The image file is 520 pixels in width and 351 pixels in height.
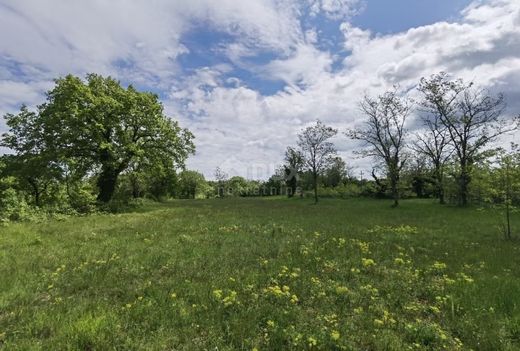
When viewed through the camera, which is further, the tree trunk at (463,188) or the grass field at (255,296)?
the tree trunk at (463,188)

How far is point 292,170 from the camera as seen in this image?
9200 cm

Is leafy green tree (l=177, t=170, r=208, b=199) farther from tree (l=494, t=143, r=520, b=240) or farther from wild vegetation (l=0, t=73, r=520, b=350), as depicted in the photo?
tree (l=494, t=143, r=520, b=240)

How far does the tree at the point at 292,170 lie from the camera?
8719 cm

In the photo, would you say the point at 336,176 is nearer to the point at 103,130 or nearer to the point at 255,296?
the point at 103,130

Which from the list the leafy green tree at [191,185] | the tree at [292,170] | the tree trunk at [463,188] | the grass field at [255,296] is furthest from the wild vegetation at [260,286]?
the leafy green tree at [191,185]

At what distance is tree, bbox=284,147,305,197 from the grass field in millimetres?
73698

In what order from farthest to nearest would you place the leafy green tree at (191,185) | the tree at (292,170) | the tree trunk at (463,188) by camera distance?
the leafy green tree at (191,185) → the tree at (292,170) → the tree trunk at (463,188)

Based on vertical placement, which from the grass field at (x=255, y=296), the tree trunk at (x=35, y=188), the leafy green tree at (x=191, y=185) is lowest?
the grass field at (x=255, y=296)

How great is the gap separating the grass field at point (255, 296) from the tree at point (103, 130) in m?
19.9

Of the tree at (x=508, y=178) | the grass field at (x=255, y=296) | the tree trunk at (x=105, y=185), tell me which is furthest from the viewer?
the tree trunk at (x=105, y=185)

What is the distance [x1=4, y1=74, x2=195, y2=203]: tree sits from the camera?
3130 cm

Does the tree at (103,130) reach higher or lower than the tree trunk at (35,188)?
higher

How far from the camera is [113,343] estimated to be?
5.52 meters

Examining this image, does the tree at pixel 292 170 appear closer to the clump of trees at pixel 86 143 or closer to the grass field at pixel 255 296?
the clump of trees at pixel 86 143
